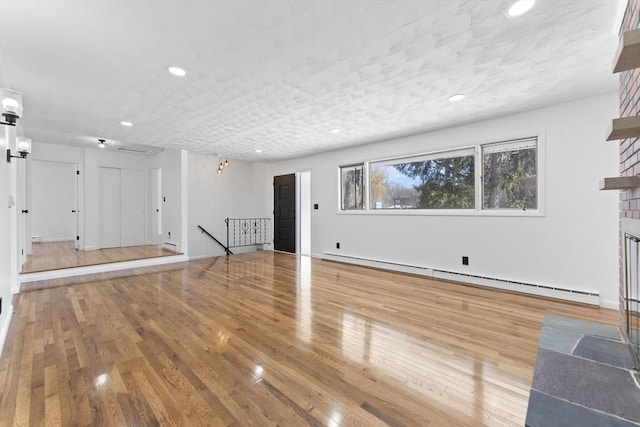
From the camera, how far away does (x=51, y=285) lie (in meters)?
4.32

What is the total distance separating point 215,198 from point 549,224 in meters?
6.77

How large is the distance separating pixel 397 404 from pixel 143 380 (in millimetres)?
1677

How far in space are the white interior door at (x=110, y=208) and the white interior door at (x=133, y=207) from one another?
0.11 metres

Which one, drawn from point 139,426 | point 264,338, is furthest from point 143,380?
point 264,338

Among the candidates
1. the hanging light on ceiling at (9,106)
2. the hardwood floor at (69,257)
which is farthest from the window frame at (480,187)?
the hardwood floor at (69,257)

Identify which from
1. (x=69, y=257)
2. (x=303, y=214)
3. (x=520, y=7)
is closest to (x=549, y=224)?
(x=520, y=7)

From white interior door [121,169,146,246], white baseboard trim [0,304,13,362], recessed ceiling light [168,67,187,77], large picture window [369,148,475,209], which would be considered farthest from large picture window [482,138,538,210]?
white interior door [121,169,146,246]

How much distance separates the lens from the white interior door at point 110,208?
7.48 m

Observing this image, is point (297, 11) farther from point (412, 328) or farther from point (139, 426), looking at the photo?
point (412, 328)

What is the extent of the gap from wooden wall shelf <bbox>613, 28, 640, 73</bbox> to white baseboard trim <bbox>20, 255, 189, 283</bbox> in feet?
22.1

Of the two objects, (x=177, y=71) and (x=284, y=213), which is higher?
(x=177, y=71)

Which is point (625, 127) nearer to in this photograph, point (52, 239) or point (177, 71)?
point (177, 71)

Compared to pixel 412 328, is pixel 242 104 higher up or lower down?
higher up

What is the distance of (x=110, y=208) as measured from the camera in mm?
7629
